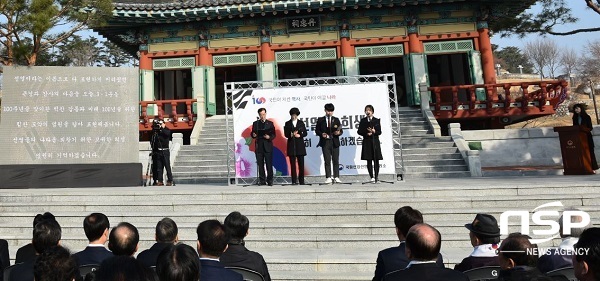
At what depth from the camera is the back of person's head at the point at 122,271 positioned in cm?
164

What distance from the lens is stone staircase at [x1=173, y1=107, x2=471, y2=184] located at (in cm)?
1095

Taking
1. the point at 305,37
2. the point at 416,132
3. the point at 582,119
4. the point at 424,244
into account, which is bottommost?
the point at 424,244

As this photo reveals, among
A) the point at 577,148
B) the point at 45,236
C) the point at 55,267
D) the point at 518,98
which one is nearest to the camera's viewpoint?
the point at 55,267

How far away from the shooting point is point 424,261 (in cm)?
211

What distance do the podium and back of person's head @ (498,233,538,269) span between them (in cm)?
856

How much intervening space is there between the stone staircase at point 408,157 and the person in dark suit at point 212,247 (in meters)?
8.90

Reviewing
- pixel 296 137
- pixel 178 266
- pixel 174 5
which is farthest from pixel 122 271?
pixel 174 5

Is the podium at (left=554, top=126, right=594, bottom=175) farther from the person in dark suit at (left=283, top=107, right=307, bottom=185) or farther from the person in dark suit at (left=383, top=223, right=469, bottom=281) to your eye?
the person in dark suit at (left=383, top=223, right=469, bottom=281)

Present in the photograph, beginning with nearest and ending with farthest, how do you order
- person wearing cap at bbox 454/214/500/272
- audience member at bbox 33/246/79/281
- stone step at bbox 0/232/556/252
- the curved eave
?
audience member at bbox 33/246/79/281 < person wearing cap at bbox 454/214/500/272 < stone step at bbox 0/232/556/252 < the curved eave

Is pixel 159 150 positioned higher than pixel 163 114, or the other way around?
pixel 163 114

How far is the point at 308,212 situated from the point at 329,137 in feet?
9.28

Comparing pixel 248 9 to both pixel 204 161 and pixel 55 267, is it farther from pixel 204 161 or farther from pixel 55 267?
pixel 55 267

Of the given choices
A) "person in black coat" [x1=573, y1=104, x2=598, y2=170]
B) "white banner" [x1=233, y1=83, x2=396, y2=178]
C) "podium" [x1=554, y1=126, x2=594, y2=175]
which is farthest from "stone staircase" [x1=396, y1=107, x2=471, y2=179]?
"person in black coat" [x1=573, y1=104, x2=598, y2=170]

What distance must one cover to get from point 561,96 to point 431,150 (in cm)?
620
